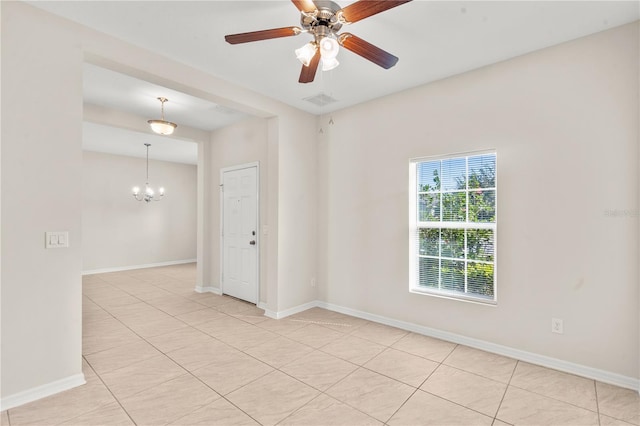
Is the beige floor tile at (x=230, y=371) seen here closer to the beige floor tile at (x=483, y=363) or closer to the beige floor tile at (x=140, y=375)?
the beige floor tile at (x=140, y=375)

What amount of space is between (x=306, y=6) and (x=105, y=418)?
9.65 feet

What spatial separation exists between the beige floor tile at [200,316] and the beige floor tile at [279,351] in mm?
1154

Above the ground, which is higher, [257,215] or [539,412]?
[257,215]

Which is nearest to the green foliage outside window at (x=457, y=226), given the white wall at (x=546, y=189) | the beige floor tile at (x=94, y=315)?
the white wall at (x=546, y=189)

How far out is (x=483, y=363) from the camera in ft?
9.29

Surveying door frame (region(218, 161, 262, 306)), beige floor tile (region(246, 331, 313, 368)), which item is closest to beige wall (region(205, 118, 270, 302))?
door frame (region(218, 161, 262, 306))

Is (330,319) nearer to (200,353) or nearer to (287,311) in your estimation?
(287,311)

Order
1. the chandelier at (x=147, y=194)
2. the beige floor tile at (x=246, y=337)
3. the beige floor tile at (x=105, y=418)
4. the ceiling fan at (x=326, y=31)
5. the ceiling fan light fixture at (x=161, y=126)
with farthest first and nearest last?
the chandelier at (x=147, y=194) → the ceiling fan light fixture at (x=161, y=126) → the beige floor tile at (x=246, y=337) → the beige floor tile at (x=105, y=418) → the ceiling fan at (x=326, y=31)

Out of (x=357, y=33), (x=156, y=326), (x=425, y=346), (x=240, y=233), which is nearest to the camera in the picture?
(x=357, y=33)

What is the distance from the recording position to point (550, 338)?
108 inches

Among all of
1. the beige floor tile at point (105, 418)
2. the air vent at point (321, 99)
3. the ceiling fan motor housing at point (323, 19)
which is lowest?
the beige floor tile at point (105, 418)

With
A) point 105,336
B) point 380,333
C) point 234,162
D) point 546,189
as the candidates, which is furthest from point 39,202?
point 546,189

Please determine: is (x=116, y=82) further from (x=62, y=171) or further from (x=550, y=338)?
(x=550, y=338)

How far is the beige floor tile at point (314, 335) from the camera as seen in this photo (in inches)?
131
